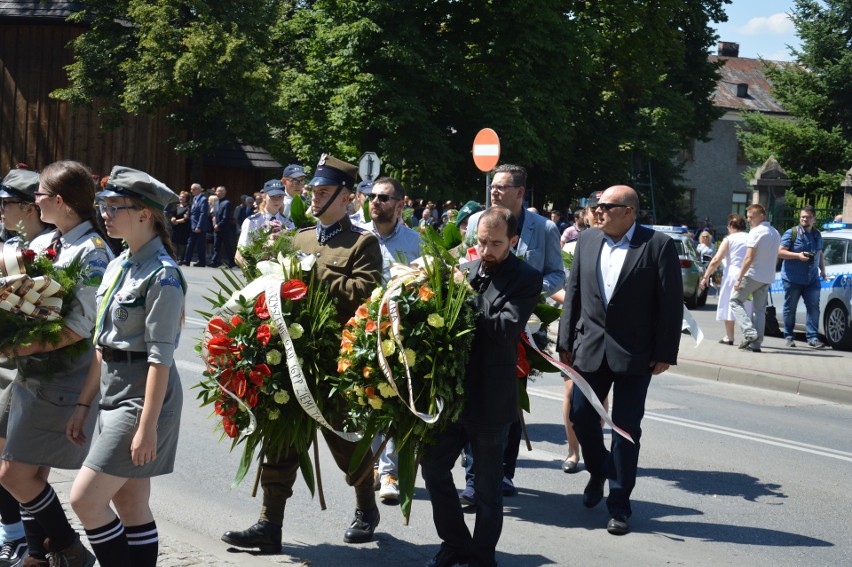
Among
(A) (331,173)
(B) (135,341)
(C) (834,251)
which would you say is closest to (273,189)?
(A) (331,173)

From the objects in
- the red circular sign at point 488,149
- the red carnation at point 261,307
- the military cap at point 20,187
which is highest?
the red circular sign at point 488,149

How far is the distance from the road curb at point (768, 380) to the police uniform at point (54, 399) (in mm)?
9572

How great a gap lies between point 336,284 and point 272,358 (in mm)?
626

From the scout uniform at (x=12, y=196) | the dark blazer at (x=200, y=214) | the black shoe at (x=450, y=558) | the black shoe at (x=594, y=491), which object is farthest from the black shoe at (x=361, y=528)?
the dark blazer at (x=200, y=214)

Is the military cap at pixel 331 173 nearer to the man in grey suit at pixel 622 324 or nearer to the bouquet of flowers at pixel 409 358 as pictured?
the bouquet of flowers at pixel 409 358

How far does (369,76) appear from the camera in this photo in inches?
1256

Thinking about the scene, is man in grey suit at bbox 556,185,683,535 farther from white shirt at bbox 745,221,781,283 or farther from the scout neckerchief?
white shirt at bbox 745,221,781,283

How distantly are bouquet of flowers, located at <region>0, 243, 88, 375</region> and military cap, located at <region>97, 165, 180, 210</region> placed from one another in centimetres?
46

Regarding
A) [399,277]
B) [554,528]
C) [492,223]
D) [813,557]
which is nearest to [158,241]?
[399,277]

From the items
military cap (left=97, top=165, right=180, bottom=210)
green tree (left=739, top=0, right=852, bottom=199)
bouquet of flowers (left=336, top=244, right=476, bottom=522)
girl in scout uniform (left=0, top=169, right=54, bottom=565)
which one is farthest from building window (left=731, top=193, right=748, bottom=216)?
military cap (left=97, top=165, right=180, bottom=210)

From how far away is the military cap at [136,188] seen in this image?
4352 millimetres

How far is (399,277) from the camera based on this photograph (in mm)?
5230

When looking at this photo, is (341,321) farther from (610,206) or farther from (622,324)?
(610,206)

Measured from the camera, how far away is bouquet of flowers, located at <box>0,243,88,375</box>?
178 inches
